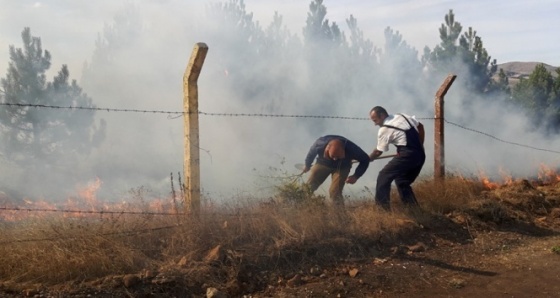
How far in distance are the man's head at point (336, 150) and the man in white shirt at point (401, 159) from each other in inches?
17.5

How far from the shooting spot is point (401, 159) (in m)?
6.96

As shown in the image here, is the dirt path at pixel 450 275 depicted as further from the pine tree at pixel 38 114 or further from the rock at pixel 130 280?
the pine tree at pixel 38 114

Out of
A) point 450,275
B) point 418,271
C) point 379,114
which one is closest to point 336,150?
point 379,114

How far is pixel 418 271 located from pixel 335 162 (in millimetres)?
2265

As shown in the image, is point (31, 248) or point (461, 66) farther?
point (461, 66)

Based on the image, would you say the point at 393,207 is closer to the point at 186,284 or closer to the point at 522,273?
the point at 522,273

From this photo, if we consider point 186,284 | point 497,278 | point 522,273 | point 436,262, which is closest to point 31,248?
point 186,284

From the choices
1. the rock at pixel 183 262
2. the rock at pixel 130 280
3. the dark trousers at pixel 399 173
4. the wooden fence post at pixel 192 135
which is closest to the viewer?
the rock at pixel 130 280

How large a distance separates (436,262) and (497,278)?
648 mm

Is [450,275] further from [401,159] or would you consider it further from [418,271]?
[401,159]

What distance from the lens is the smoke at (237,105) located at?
1945 centimetres

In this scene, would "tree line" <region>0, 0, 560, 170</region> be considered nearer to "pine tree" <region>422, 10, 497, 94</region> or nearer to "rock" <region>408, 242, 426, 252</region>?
"pine tree" <region>422, 10, 497, 94</region>

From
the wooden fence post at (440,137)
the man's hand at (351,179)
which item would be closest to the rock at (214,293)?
the man's hand at (351,179)

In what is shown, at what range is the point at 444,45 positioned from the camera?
20438mm
